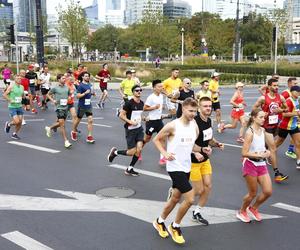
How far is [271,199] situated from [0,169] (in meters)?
5.40

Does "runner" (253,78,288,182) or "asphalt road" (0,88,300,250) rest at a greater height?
"runner" (253,78,288,182)

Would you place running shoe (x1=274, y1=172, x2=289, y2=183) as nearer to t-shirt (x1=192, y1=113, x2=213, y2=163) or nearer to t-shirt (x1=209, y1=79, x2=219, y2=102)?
t-shirt (x1=192, y1=113, x2=213, y2=163)

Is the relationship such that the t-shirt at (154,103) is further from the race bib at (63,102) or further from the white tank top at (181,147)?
the white tank top at (181,147)

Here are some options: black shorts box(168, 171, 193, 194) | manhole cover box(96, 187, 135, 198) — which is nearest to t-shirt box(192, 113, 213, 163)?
black shorts box(168, 171, 193, 194)

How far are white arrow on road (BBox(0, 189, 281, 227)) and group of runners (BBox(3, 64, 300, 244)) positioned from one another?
259 millimetres

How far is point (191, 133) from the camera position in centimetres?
558

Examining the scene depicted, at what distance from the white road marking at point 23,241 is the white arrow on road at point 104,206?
1019 millimetres

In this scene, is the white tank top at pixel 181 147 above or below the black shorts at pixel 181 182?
above

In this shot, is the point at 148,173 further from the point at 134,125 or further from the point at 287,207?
the point at 287,207

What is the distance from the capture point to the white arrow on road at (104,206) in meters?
6.48

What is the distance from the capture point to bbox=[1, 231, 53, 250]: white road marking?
18.0ft

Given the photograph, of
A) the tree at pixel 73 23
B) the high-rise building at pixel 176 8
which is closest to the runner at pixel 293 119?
the tree at pixel 73 23

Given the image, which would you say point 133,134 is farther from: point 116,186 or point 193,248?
point 193,248

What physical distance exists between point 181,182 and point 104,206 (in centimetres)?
194
